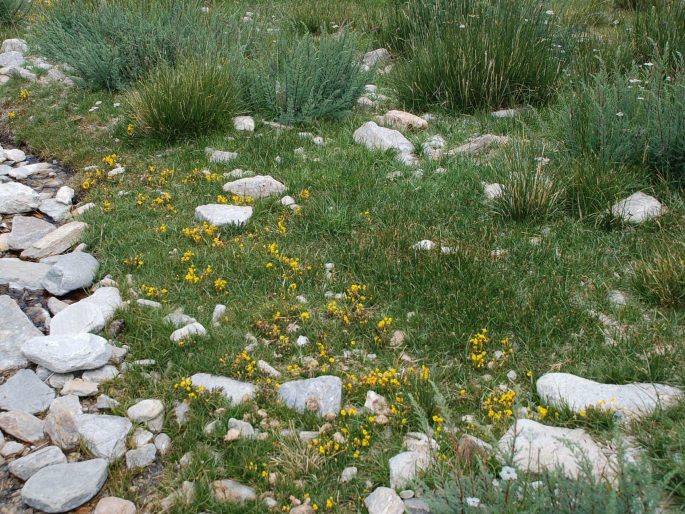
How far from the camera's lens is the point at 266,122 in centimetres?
666

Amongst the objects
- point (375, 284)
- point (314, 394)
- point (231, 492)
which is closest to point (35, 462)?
point (231, 492)

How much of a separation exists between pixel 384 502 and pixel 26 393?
193 centimetres

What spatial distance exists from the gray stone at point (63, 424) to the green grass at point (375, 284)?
22 cm

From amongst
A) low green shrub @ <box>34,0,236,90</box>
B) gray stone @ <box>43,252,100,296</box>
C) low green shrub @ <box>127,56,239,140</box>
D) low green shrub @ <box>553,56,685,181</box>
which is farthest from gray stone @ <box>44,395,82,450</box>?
low green shrub @ <box>34,0,236,90</box>

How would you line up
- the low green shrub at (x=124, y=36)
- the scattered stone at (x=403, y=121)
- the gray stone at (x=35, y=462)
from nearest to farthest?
the gray stone at (x=35, y=462) < the scattered stone at (x=403, y=121) < the low green shrub at (x=124, y=36)

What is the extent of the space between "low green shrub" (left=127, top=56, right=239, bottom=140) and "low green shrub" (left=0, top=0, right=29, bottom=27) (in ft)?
15.4

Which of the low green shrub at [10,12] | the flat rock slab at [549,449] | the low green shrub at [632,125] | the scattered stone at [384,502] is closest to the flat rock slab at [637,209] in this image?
the low green shrub at [632,125]

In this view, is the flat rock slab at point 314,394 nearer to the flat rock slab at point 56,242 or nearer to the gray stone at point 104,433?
the gray stone at point 104,433

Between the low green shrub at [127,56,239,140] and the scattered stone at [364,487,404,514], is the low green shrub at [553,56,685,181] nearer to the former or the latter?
the low green shrub at [127,56,239,140]

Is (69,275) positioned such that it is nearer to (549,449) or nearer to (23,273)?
(23,273)

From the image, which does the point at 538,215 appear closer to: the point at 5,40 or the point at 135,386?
the point at 135,386

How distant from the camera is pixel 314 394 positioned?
3514mm

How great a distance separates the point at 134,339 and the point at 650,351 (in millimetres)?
2773

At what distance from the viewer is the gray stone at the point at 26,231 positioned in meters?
5.14
